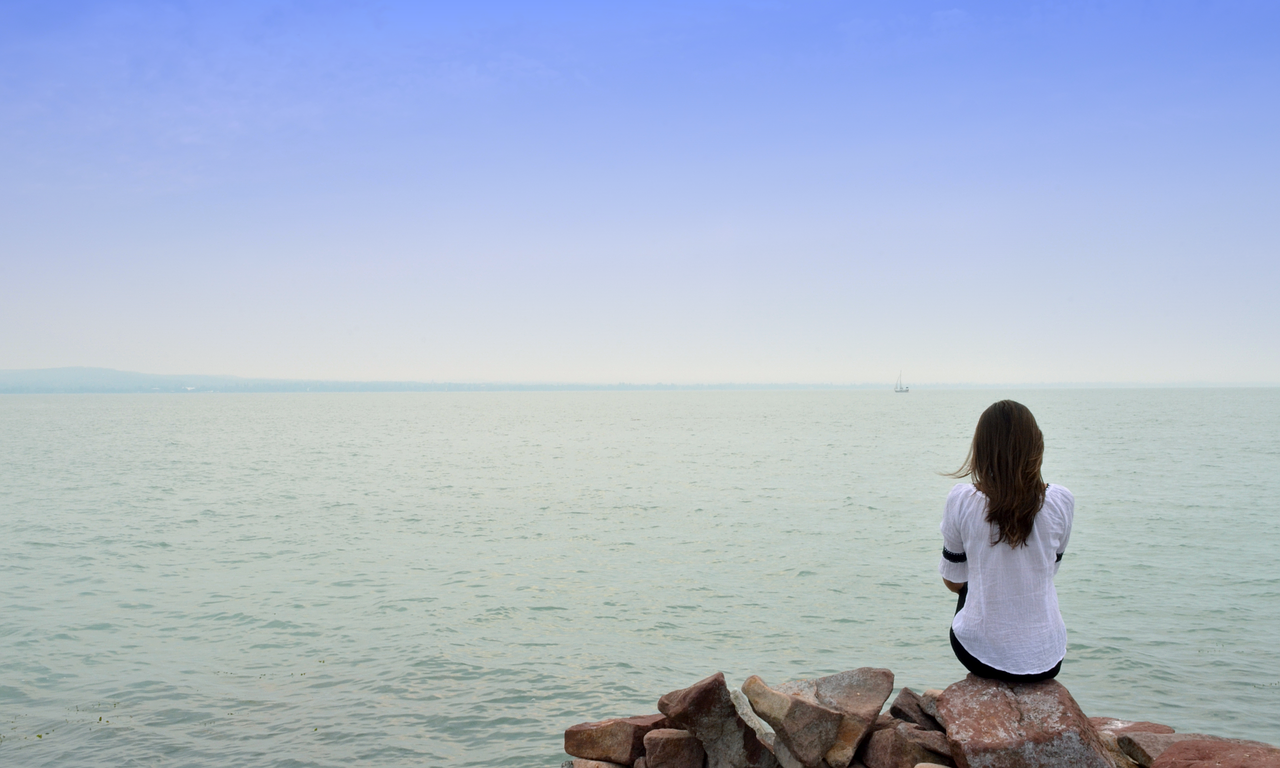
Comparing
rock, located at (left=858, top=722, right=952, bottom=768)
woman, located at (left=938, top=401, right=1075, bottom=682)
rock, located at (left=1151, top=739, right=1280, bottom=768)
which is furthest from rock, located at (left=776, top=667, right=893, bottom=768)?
rock, located at (left=1151, top=739, right=1280, bottom=768)

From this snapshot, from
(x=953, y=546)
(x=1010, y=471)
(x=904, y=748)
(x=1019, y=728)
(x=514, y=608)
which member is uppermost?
(x=1010, y=471)

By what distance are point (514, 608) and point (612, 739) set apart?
859 centimetres

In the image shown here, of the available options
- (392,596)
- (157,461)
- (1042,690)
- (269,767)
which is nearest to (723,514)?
(392,596)

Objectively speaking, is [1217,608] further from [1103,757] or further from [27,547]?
[27,547]

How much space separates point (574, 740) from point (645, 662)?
479 cm

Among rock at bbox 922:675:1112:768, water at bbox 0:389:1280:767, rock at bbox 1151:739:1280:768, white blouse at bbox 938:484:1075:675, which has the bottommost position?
water at bbox 0:389:1280:767

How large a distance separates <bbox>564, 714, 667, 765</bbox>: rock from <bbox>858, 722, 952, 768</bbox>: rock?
1.85 m

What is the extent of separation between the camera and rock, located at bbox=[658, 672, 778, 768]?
23.1 feet

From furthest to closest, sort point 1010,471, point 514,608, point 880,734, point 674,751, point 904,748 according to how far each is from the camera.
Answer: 1. point 514,608
2. point 674,751
3. point 880,734
4. point 904,748
5. point 1010,471

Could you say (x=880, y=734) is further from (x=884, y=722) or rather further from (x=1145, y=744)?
(x=1145, y=744)

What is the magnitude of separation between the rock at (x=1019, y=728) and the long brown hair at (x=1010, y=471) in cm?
106

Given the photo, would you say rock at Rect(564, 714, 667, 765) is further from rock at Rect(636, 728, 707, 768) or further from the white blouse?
the white blouse

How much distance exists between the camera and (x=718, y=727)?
279 inches

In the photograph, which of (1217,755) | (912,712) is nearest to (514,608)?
(912,712)
